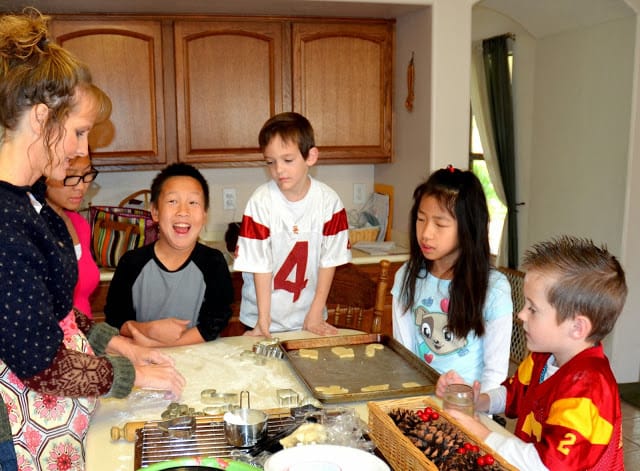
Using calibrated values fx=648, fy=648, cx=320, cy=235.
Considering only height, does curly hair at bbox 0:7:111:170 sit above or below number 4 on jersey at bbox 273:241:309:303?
above

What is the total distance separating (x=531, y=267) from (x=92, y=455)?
96 cm

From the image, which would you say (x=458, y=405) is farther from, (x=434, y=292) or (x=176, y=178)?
(x=176, y=178)

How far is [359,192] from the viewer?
12.7 ft

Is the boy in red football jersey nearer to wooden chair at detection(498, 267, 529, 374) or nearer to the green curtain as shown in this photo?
wooden chair at detection(498, 267, 529, 374)

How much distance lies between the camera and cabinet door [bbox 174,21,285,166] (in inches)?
128

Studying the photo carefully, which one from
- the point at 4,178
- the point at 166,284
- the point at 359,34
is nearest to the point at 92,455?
the point at 4,178

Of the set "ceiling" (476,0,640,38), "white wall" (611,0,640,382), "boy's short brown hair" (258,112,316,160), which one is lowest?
"white wall" (611,0,640,382)

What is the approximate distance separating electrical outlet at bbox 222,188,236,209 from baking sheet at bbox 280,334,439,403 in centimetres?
200

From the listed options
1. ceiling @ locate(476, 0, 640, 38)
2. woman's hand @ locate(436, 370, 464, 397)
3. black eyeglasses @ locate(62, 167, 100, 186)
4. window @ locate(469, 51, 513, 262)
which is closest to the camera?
woman's hand @ locate(436, 370, 464, 397)

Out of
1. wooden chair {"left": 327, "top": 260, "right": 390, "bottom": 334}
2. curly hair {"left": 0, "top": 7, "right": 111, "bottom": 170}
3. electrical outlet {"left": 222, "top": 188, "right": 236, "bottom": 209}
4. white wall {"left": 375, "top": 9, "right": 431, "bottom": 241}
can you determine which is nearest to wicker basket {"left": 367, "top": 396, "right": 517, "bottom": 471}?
curly hair {"left": 0, "top": 7, "right": 111, "bottom": 170}

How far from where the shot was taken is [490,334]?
5.80 feet

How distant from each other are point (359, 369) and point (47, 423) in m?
0.73

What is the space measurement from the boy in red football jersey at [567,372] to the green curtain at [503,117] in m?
3.40

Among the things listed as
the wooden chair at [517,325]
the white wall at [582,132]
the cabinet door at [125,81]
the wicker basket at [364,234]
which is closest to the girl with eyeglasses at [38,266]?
the wooden chair at [517,325]
